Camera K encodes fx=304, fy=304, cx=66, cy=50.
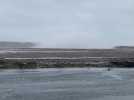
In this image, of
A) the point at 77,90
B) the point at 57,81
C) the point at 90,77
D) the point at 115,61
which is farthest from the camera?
the point at 115,61

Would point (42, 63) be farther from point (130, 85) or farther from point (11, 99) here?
point (11, 99)

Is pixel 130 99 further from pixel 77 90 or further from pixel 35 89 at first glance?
pixel 35 89

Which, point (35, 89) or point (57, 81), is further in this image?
point (57, 81)

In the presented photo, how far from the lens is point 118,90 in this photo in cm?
1377

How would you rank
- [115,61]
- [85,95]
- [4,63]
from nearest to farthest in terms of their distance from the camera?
[85,95] → [4,63] → [115,61]

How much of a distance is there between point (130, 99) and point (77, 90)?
2614mm

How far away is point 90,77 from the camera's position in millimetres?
18062

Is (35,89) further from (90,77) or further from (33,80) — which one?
(90,77)

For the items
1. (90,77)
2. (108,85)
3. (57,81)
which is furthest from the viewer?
(90,77)

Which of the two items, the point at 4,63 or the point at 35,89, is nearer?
the point at 35,89

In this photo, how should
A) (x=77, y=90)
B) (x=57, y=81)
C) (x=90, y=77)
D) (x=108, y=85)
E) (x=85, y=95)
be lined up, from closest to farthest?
(x=85, y=95), (x=77, y=90), (x=108, y=85), (x=57, y=81), (x=90, y=77)

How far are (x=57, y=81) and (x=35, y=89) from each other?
2.52 meters


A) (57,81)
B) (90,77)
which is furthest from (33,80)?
(90,77)

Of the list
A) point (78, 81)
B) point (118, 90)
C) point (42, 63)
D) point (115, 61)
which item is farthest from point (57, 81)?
point (115, 61)
